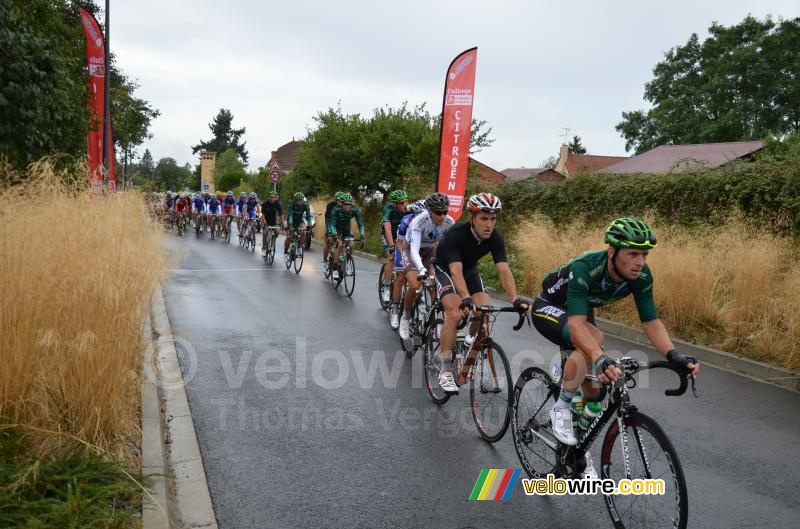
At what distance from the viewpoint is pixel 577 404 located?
4078 mm

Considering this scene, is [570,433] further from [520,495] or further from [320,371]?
[320,371]

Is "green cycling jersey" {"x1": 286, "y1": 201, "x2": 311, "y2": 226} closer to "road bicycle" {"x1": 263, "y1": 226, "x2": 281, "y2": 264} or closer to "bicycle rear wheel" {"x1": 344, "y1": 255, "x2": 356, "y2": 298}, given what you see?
"road bicycle" {"x1": 263, "y1": 226, "x2": 281, "y2": 264}

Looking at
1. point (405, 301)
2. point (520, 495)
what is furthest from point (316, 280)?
point (520, 495)

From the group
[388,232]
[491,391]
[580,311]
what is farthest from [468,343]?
[388,232]

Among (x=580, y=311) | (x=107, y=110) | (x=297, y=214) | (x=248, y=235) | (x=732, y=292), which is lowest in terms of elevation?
(x=248, y=235)

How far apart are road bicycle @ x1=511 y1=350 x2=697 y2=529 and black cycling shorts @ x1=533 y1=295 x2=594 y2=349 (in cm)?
11

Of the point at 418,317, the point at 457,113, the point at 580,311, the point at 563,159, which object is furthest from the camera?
the point at 563,159

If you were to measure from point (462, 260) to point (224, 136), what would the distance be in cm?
11881

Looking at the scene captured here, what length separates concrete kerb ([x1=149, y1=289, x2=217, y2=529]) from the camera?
3.92m

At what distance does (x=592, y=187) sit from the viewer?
17094 millimetres

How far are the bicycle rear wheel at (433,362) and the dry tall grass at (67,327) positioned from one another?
2.60 meters

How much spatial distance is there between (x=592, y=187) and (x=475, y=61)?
4338 millimetres

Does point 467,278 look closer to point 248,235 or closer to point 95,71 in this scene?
point 248,235

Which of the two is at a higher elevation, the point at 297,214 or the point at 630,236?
the point at 630,236
